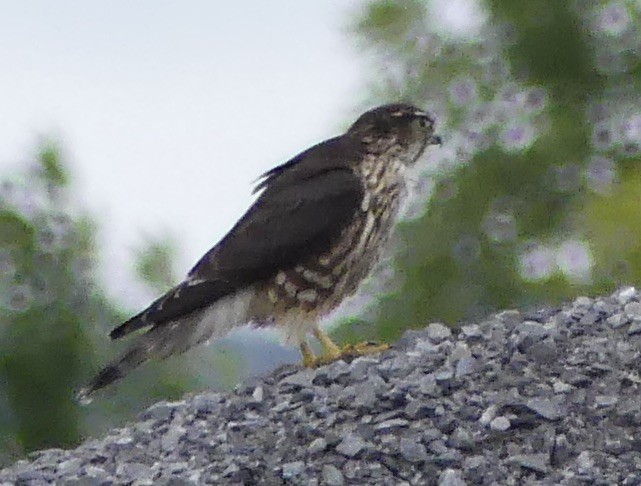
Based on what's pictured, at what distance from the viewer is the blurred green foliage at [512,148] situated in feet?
53.0

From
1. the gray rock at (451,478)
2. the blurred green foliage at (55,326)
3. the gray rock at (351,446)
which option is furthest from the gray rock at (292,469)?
the blurred green foliage at (55,326)

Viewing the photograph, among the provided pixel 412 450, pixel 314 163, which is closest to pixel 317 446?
pixel 412 450

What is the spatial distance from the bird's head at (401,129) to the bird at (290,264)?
31cm

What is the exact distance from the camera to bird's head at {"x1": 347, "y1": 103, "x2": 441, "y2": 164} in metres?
6.91

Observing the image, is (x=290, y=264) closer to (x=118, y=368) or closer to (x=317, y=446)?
(x=118, y=368)

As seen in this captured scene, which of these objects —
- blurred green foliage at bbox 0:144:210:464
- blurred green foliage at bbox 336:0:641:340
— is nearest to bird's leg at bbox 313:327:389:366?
blurred green foliage at bbox 0:144:210:464

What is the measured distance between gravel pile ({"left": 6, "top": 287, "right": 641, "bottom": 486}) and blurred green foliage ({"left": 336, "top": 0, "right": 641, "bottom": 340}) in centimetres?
989

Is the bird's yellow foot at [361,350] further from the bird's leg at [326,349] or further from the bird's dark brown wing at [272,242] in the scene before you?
the bird's dark brown wing at [272,242]

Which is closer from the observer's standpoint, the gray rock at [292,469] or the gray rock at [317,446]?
the gray rock at [292,469]

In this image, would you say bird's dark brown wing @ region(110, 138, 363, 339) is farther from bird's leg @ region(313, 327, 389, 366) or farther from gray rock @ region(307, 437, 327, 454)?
gray rock @ region(307, 437, 327, 454)

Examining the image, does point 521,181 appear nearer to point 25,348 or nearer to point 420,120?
point 25,348

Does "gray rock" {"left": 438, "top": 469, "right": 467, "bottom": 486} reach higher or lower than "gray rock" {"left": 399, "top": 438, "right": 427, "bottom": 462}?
lower

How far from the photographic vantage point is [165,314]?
620 centimetres

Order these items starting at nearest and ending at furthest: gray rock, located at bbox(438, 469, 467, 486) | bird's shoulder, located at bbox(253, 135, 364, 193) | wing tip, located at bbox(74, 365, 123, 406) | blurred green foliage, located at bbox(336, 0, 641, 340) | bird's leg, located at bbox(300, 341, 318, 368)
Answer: gray rock, located at bbox(438, 469, 467, 486)
wing tip, located at bbox(74, 365, 123, 406)
bird's leg, located at bbox(300, 341, 318, 368)
bird's shoulder, located at bbox(253, 135, 364, 193)
blurred green foliage, located at bbox(336, 0, 641, 340)
